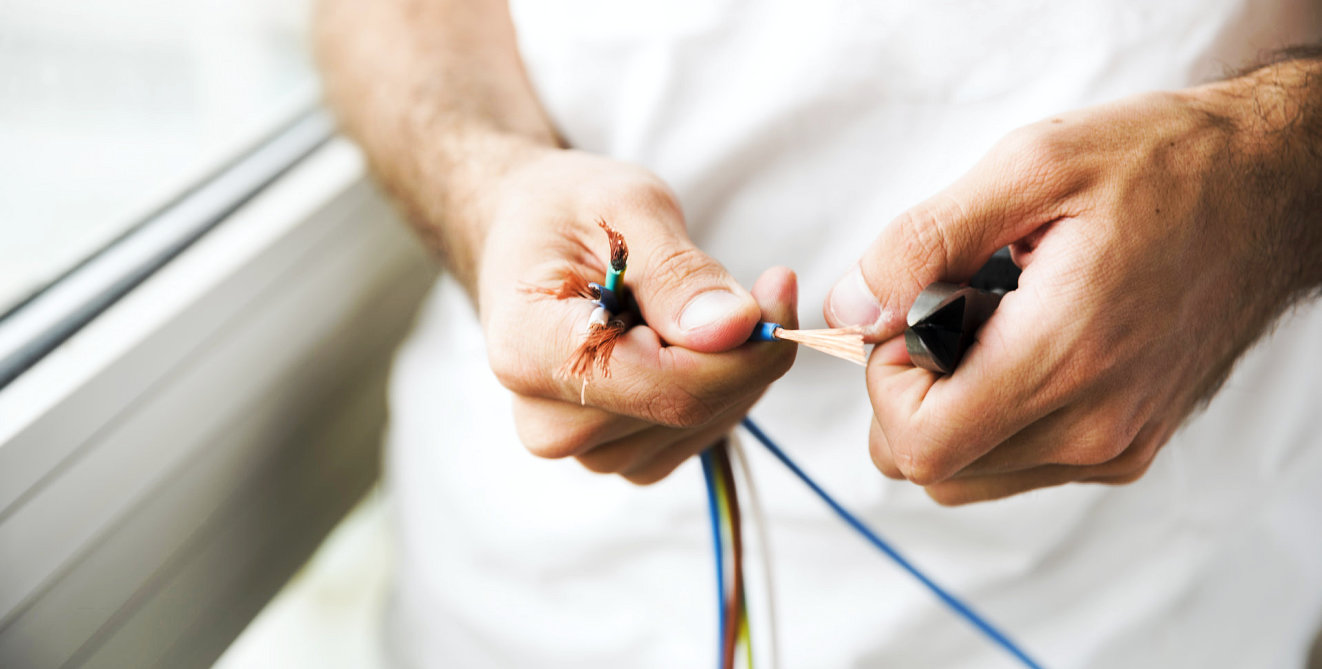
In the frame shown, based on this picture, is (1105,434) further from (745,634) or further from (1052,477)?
(745,634)

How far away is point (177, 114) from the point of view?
0.87 m

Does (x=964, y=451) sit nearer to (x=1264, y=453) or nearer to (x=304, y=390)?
(x=1264, y=453)

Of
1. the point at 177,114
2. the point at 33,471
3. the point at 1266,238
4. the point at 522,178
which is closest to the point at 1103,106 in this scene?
the point at 1266,238

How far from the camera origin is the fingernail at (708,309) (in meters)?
0.40

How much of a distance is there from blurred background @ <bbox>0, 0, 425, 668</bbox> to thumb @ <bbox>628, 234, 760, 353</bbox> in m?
0.43

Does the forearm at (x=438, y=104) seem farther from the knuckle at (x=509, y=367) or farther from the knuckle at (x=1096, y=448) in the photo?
the knuckle at (x=1096, y=448)

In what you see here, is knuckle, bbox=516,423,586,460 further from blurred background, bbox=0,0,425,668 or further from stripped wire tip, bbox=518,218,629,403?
blurred background, bbox=0,0,425,668

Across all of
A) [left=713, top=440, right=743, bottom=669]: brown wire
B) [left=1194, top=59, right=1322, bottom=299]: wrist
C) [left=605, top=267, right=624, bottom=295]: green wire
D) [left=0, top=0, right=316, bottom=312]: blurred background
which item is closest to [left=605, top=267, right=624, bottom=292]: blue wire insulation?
[left=605, top=267, right=624, bottom=295]: green wire

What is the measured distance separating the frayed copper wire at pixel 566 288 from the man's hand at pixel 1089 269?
0.14 meters

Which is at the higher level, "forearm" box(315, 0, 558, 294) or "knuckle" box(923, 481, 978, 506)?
"forearm" box(315, 0, 558, 294)

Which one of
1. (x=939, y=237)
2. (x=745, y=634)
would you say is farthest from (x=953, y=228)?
(x=745, y=634)

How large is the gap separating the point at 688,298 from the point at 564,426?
0.12m

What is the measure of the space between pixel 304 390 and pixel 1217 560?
2.85 ft

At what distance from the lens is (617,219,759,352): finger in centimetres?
40
